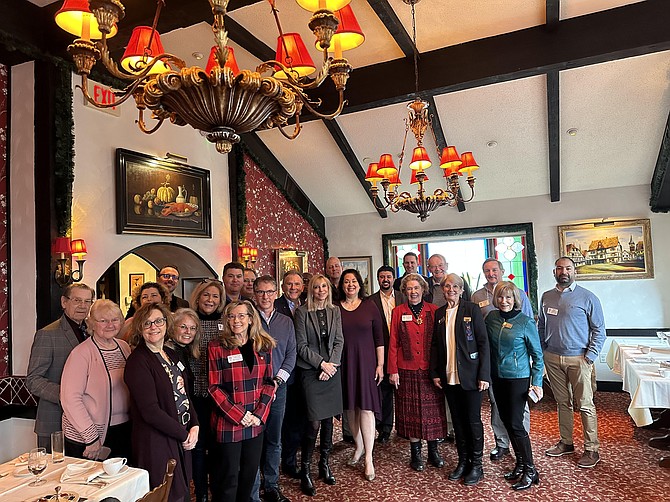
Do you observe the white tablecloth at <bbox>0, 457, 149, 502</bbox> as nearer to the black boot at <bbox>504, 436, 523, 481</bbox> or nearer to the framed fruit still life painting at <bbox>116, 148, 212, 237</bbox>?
the black boot at <bbox>504, 436, 523, 481</bbox>

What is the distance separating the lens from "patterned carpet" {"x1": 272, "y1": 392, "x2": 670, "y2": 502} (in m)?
3.50

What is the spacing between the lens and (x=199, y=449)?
10.5 feet

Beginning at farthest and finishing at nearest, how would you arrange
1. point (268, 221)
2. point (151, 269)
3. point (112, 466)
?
point (151, 269), point (268, 221), point (112, 466)

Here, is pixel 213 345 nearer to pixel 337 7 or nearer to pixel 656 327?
pixel 337 7

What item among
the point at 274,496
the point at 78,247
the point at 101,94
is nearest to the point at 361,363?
the point at 274,496


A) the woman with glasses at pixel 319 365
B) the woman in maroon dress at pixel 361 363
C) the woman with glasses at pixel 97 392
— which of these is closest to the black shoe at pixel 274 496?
the woman with glasses at pixel 319 365

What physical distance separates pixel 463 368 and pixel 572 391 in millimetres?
1221

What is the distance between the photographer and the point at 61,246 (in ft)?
14.1

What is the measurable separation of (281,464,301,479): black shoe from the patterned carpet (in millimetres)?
61

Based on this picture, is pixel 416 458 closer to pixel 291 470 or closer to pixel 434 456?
pixel 434 456

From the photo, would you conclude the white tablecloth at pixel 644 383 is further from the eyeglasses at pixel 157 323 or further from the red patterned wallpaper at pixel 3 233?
the red patterned wallpaper at pixel 3 233

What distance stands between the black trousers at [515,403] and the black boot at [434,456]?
2.31ft

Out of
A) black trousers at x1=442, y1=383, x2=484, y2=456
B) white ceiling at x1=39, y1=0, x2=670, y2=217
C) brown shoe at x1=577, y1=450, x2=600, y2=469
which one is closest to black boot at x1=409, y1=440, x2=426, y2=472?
black trousers at x1=442, y1=383, x2=484, y2=456

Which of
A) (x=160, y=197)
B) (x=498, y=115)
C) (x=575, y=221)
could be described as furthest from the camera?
(x=575, y=221)
